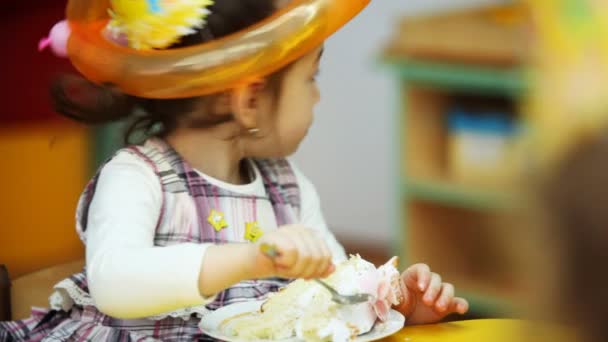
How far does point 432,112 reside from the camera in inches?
65.7

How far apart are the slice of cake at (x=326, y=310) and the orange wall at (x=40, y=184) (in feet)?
1.71

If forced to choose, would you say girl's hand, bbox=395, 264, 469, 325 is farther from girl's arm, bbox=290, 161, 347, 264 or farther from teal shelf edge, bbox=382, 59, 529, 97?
teal shelf edge, bbox=382, 59, 529, 97

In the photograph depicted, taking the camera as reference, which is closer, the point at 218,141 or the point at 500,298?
the point at 218,141

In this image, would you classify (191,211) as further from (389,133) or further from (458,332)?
(389,133)

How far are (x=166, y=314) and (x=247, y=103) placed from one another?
0.17 m

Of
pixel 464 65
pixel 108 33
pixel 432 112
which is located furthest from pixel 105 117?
pixel 432 112

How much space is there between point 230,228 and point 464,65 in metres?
0.80

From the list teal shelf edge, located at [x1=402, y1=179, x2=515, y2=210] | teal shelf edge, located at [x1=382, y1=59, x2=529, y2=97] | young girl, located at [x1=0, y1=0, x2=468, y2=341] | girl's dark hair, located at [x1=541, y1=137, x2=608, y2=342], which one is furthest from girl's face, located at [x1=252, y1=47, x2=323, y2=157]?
teal shelf edge, located at [x1=402, y1=179, x2=515, y2=210]

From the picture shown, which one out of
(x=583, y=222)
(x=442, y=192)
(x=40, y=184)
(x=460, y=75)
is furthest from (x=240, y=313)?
(x=442, y=192)

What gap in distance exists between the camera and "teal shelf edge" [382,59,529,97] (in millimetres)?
1457

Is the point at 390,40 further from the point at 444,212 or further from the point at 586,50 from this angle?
the point at 586,50

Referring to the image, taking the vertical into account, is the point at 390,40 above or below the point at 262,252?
above

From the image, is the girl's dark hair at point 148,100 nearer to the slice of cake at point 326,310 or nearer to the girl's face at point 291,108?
the girl's face at point 291,108

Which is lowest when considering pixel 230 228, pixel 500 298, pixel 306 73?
pixel 500 298
